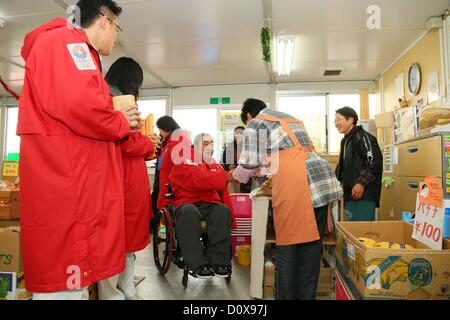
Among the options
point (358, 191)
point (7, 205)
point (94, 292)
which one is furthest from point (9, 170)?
point (358, 191)

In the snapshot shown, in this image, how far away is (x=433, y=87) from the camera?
3242 millimetres

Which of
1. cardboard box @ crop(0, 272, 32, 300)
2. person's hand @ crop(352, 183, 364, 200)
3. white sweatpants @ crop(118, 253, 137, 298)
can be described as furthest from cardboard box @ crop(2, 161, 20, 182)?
person's hand @ crop(352, 183, 364, 200)

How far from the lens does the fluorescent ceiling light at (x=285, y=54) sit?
3.60 metres

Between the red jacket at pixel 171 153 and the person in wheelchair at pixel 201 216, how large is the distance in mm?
82

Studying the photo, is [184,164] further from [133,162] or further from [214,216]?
[133,162]

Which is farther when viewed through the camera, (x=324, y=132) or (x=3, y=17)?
(x=324, y=132)

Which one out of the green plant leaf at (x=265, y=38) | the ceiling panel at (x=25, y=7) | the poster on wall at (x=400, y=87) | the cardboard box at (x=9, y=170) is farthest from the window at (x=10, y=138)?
the poster on wall at (x=400, y=87)

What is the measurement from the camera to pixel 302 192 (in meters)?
1.64

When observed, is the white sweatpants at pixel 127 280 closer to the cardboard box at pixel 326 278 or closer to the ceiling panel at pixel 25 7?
the cardboard box at pixel 326 278

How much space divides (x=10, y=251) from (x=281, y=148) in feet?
5.39

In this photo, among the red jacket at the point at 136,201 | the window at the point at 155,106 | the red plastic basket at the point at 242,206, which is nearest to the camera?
the red jacket at the point at 136,201

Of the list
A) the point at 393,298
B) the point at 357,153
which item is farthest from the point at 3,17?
the point at 393,298

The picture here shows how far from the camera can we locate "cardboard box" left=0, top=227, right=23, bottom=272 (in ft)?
5.51

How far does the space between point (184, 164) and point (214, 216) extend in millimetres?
473
